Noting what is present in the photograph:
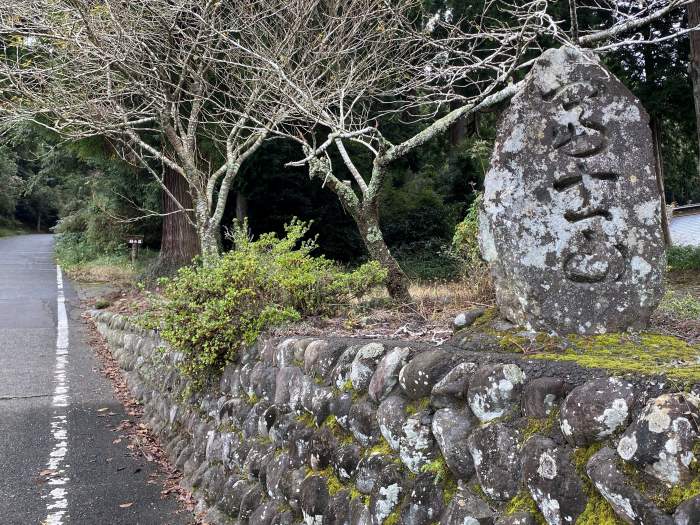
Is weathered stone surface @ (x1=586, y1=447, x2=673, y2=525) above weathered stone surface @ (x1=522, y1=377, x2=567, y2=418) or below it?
below

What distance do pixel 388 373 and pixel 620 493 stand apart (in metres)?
1.42

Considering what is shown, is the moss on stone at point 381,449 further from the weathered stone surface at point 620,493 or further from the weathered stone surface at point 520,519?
the weathered stone surface at point 620,493

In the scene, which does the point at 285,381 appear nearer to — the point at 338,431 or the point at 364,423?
the point at 338,431

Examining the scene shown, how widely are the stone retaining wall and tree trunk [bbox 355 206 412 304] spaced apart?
89.1 inches

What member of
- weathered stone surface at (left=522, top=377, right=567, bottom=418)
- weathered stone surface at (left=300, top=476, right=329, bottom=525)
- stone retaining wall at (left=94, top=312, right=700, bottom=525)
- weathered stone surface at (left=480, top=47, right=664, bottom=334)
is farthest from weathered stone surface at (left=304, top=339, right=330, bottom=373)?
weathered stone surface at (left=522, top=377, right=567, bottom=418)

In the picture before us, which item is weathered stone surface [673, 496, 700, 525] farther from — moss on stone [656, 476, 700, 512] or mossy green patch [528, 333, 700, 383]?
mossy green patch [528, 333, 700, 383]

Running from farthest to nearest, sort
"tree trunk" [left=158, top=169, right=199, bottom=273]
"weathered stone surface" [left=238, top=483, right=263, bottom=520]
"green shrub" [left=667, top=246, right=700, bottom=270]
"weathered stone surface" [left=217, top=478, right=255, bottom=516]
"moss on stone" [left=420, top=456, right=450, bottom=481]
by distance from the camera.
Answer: "green shrub" [left=667, top=246, right=700, bottom=270] → "tree trunk" [left=158, top=169, right=199, bottom=273] → "weathered stone surface" [left=217, top=478, right=255, bottom=516] → "weathered stone surface" [left=238, top=483, right=263, bottom=520] → "moss on stone" [left=420, top=456, right=450, bottom=481]

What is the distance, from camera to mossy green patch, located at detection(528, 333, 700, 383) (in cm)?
210

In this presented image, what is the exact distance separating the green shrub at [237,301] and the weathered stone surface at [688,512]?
3.54 m

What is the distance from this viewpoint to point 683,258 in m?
14.3

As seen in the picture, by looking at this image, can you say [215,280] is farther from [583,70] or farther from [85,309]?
[85,309]

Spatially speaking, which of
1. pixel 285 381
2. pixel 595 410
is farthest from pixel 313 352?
pixel 595 410

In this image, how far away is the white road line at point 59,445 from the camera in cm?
451

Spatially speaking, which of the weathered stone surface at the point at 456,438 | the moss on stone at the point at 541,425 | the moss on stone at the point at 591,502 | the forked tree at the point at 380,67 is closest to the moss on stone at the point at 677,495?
the moss on stone at the point at 591,502
